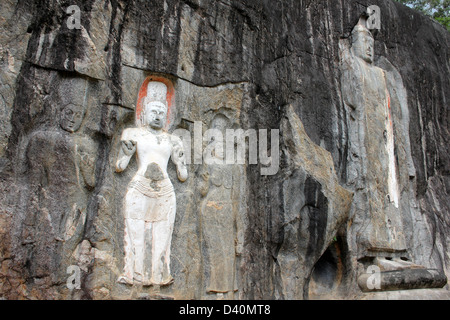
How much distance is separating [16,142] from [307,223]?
3.68m

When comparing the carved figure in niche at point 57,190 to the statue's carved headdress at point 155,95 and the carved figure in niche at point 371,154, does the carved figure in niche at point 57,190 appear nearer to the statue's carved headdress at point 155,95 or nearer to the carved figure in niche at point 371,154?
the statue's carved headdress at point 155,95

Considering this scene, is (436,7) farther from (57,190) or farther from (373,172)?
(57,190)

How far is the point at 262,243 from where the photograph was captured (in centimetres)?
616

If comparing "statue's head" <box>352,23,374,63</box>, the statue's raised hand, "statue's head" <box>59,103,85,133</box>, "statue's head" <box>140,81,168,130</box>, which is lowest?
the statue's raised hand

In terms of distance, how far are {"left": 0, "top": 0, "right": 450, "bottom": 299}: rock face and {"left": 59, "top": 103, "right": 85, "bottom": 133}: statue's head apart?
0.01m

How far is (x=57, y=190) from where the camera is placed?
16.5ft

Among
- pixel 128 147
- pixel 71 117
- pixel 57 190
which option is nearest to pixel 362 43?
pixel 128 147

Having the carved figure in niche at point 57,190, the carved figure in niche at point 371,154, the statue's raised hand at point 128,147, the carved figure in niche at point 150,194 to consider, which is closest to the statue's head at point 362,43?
the carved figure in niche at point 371,154

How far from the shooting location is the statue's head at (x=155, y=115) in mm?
5840

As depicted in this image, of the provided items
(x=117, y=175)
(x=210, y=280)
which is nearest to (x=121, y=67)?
(x=117, y=175)

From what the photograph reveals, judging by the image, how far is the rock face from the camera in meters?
5.02

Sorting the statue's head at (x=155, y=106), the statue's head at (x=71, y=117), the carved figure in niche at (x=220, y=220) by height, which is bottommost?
the carved figure in niche at (x=220, y=220)

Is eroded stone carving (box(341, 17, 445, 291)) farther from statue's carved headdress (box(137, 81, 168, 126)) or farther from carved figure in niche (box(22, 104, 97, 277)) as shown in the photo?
carved figure in niche (box(22, 104, 97, 277))

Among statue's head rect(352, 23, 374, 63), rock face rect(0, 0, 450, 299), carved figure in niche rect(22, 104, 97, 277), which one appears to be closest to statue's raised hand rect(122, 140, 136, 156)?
rock face rect(0, 0, 450, 299)
